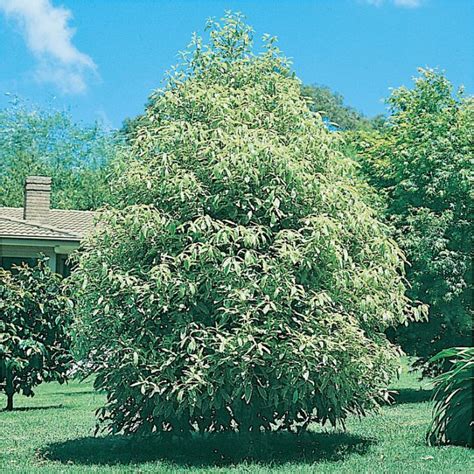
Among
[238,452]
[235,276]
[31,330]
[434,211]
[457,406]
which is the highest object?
[434,211]

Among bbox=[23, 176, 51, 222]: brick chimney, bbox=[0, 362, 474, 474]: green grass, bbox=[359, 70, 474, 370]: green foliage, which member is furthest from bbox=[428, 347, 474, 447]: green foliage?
bbox=[23, 176, 51, 222]: brick chimney

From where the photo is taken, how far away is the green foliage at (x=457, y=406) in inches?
349

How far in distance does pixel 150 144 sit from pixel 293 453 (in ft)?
10.7

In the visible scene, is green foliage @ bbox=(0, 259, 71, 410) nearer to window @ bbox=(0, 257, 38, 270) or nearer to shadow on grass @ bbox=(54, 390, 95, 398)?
shadow on grass @ bbox=(54, 390, 95, 398)

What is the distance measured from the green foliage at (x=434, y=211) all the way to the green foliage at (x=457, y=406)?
4410 millimetres

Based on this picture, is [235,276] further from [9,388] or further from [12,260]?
[12,260]

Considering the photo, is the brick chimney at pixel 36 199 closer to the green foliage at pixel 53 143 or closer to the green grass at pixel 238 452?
the green grass at pixel 238 452

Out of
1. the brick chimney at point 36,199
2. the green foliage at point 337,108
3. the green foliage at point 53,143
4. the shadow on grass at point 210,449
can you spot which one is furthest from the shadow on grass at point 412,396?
the green foliage at point 337,108

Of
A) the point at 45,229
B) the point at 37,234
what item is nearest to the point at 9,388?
the point at 37,234

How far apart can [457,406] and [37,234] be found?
44.4 feet

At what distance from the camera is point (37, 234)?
20.5 m

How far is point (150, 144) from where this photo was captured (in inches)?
334

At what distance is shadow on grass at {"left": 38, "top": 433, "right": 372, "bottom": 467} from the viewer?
812cm

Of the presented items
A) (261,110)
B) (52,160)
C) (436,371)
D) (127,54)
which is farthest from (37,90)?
(261,110)
